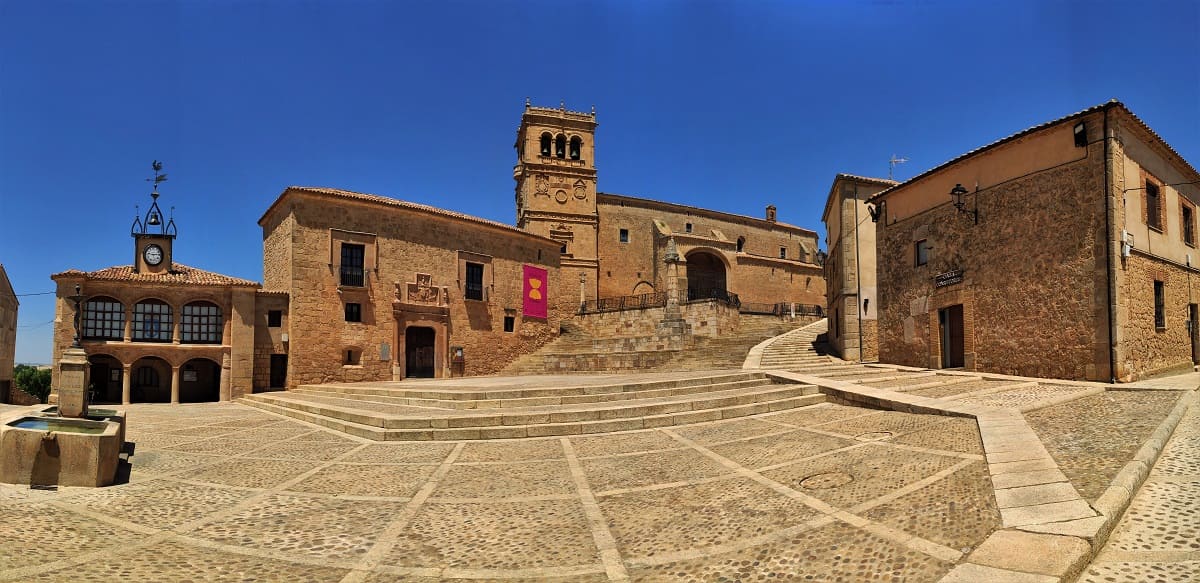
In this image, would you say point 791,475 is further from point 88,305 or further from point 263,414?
point 88,305

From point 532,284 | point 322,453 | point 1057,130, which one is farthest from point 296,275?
point 1057,130

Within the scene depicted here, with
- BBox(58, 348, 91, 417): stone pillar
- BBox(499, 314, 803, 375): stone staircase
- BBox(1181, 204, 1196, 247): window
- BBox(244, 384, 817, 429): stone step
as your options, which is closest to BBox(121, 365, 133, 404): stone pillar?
BBox(244, 384, 817, 429): stone step

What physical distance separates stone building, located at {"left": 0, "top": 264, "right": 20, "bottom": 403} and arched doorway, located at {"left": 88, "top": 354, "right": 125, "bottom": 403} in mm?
3514

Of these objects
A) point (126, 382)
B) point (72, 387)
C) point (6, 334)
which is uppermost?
point (6, 334)

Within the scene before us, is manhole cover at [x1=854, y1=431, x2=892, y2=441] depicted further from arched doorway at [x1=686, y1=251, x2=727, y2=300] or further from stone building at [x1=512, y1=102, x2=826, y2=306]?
arched doorway at [x1=686, y1=251, x2=727, y2=300]

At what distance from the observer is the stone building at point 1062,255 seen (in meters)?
11.5

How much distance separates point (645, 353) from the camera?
2112 cm

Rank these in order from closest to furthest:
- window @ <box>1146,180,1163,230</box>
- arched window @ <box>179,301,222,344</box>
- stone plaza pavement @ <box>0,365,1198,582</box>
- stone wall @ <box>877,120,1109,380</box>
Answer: stone plaza pavement @ <box>0,365,1198,582</box>
stone wall @ <box>877,120,1109,380</box>
window @ <box>1146,180,1163,230</box>
arched window @ <box>179,301,222,344</box>

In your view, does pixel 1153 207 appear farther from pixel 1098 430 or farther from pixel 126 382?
pixel 126 382

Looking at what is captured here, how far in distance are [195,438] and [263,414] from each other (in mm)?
4721

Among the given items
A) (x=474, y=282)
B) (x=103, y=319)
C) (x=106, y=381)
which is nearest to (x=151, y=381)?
(x=106, y=381)

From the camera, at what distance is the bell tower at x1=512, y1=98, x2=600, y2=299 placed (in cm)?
3375

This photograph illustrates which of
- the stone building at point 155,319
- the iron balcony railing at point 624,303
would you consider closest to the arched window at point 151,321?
the stone building at point 155,319

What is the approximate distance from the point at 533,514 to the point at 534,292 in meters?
20.9
